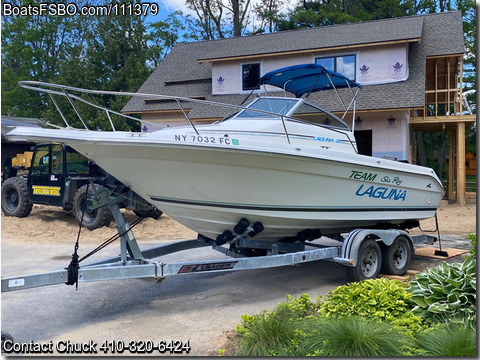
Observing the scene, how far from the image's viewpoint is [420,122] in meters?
16.3

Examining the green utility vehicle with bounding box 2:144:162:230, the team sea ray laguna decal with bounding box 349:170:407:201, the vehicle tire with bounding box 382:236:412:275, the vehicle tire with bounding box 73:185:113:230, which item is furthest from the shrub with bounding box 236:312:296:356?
the vehicle tire with bounding box 73:185:113:230

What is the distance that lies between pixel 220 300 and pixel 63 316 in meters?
1.76

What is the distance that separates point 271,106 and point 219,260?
2321 millimetres

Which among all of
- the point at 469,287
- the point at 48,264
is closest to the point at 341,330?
the point at 469,287

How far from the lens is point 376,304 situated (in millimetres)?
4219

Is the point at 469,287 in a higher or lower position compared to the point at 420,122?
lower

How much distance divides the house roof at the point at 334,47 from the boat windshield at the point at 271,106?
30.3ft

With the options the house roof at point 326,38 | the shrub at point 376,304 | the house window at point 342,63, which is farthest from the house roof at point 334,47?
the shrub at point 376,304

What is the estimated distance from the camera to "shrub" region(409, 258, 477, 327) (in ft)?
13.0

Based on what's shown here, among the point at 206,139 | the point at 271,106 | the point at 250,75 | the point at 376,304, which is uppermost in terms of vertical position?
the point at 250,75

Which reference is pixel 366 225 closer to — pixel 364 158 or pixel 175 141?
pixel 364 158

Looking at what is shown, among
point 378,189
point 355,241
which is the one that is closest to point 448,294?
point 355,241

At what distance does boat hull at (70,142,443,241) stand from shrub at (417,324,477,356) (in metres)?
2.24

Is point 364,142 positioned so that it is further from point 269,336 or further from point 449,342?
point 269,336
